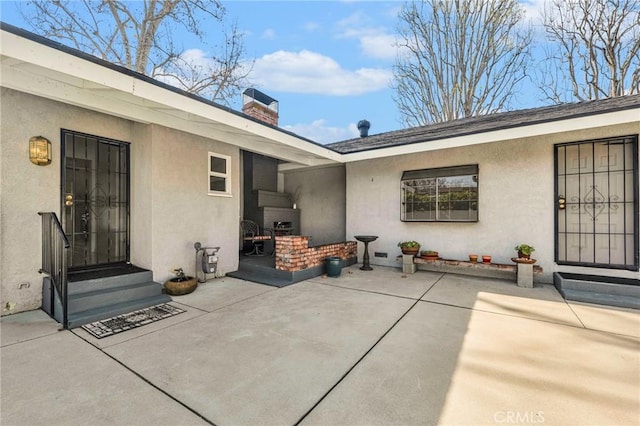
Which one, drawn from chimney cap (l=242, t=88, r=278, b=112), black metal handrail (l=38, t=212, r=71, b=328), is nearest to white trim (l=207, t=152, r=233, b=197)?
black metal handrail (l=38, t=212, r=71, b=328)

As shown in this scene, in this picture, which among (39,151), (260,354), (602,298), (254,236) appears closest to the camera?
(260,354)

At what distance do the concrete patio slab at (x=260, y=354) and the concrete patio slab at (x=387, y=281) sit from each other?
0.71 meters

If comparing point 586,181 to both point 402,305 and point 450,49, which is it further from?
point 450,49

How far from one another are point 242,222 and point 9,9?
1016 centimetres

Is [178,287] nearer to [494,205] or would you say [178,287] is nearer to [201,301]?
[201,301]

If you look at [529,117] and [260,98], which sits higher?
[260,98]

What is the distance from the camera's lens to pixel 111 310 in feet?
12.5

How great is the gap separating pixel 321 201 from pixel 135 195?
552cm

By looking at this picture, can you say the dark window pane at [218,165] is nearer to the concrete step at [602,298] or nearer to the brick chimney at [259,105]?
the brick chimney at [259,105]

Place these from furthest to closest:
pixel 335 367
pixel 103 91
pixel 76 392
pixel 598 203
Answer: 1. pixel 598 203
2. pixel 103 91
3. pixel 335 367
4. pixel 76 392

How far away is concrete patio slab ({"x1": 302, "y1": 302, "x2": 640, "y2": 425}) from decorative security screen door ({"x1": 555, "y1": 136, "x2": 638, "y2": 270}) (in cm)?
302

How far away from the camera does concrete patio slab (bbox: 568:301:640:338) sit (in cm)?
337

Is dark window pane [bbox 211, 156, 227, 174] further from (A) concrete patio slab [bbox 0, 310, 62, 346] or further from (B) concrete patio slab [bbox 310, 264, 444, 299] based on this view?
(A) concrete patio slab [bbox 0, 310, 62, 346]

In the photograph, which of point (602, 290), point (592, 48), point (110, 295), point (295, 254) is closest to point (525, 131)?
point (602, 290)
